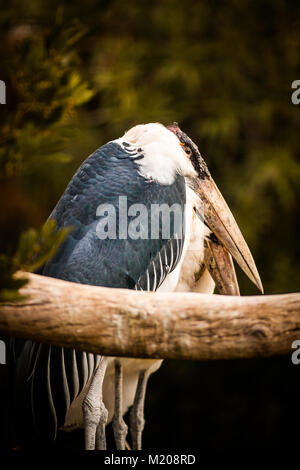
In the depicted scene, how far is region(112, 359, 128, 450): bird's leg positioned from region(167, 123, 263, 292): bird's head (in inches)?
16.6

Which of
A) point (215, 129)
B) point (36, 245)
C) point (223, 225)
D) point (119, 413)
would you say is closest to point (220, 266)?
point (223, 225)

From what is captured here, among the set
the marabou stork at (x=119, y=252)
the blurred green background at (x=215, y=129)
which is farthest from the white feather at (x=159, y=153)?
the blurred green background at (x=215, y=129)

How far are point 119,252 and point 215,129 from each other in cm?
225

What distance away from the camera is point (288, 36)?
3.88 m

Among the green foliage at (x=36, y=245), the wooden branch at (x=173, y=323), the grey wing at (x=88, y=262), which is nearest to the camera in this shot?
the green foliage at (x=36, y=245)

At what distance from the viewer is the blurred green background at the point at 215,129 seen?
3547 mm

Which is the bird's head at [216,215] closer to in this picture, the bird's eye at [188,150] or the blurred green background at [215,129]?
the bird's eye at [188,150]

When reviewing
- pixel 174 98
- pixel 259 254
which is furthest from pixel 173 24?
pixel 259 254

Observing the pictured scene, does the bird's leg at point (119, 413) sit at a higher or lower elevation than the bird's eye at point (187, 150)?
lower

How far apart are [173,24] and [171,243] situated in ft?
8.30

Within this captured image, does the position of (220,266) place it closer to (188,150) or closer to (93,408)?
(188,150)

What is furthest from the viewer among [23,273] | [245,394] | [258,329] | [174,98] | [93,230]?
[174,98]

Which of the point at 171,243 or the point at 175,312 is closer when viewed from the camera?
the point at 175,312

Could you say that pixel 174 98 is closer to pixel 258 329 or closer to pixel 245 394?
pixel 245 394
